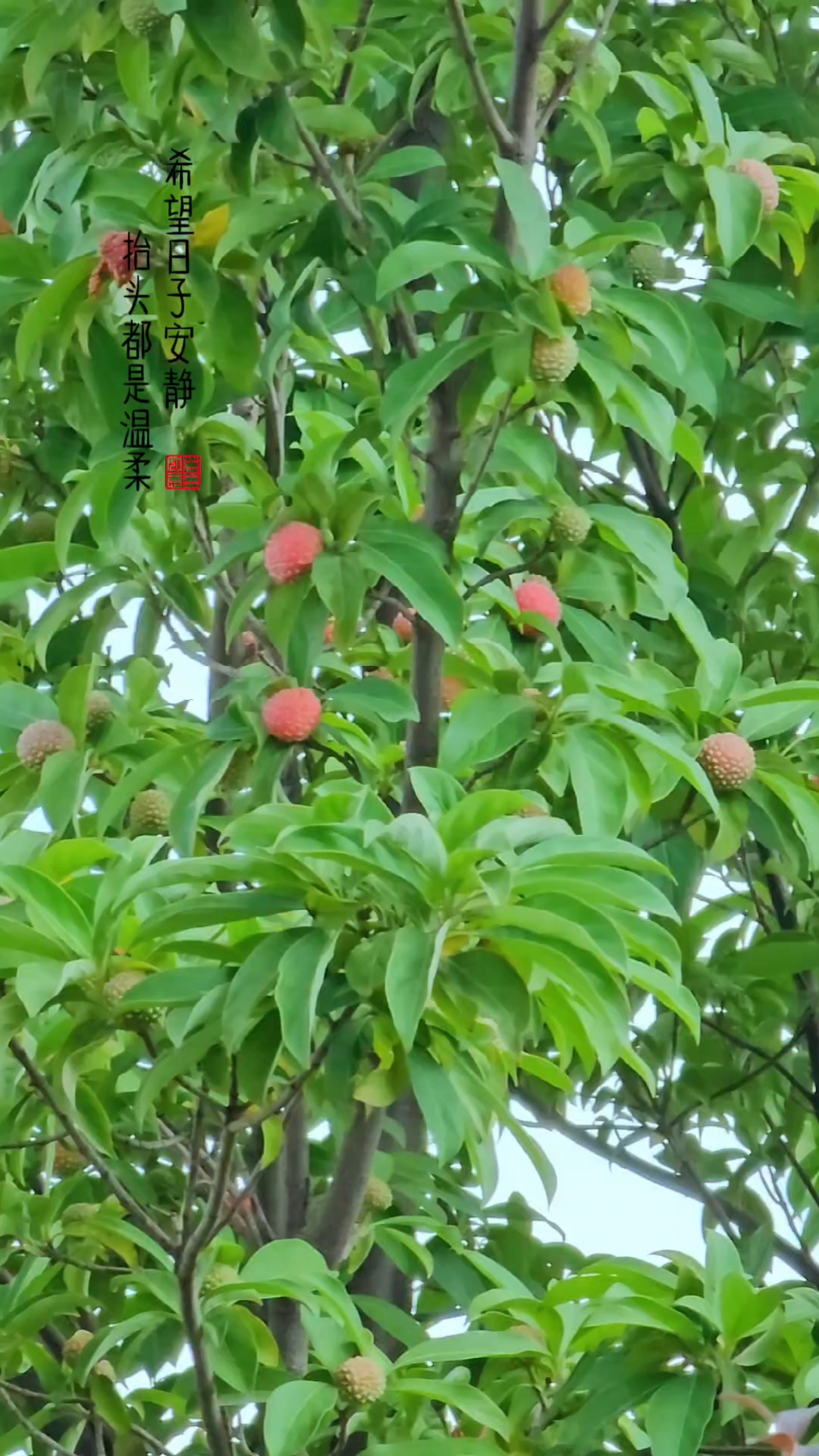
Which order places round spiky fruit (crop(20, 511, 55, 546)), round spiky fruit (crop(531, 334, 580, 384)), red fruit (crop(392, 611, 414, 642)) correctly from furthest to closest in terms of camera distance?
round spiky fruit (crop(20, 511, 55, 546)), red fruit (crop(392, 611, 414, 642)), round spiky fruit (crop(531, 334, 580, 384))

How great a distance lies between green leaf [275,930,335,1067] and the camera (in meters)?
0.80

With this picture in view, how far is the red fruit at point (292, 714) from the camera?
3.59ft

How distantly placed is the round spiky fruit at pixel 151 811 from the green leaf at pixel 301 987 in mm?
428

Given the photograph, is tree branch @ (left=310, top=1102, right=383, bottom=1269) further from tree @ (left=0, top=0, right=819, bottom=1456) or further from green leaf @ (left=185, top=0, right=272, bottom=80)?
green leaf @ (left=185, top=0, right=272, bottom=80)

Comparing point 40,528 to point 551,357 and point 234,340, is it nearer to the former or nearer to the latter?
point 234,340

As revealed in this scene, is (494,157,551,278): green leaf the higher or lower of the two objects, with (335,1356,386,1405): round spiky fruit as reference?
higher

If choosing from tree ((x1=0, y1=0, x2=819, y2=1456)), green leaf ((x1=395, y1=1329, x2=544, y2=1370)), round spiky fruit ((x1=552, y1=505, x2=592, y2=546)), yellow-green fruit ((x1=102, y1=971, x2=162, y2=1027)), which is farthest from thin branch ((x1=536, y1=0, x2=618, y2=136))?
green leaf ((x1=395, y1=1329, x2=544, y2=1370))

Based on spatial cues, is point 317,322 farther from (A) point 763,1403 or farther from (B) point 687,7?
(A) point 763,1403

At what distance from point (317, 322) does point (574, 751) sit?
0.36 metres

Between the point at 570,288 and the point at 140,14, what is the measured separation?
31 cm

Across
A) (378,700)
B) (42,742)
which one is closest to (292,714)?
(378,700)

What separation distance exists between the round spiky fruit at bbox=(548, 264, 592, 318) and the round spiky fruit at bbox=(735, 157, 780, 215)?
0.99ft

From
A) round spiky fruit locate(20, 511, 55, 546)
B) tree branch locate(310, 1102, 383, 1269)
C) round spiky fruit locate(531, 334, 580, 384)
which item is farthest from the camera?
round spiky fruit locate(20, 511, 55, 546)

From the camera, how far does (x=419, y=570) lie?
3.49ft
